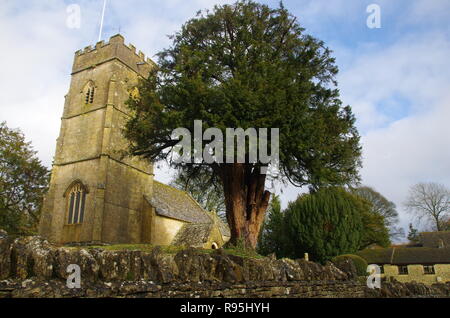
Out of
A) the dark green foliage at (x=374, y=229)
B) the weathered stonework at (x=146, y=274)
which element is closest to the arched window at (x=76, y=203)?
the weathered stonework at (x=146, y=274)

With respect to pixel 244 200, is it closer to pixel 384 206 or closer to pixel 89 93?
pixel 89 93

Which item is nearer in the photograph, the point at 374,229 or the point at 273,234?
the point at 273,234

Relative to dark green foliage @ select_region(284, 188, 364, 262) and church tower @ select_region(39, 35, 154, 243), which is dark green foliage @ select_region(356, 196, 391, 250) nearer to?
dark green foliage @ select_region(284, 188, 364, 262)

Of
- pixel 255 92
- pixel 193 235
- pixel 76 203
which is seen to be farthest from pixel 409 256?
pixel 76 203

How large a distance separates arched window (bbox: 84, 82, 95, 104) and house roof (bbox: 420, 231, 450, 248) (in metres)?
44.9

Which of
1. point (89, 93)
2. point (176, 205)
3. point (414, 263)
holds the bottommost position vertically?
point (414, 263)

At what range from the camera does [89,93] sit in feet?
103

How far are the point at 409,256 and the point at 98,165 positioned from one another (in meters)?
32.5

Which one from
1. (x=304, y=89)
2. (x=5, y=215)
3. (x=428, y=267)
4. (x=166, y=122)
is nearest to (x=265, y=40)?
(x=304, y=89)

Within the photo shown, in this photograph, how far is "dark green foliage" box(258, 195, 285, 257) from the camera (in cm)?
3541

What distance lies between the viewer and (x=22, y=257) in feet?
12.7

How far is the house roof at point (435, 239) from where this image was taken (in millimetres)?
44094

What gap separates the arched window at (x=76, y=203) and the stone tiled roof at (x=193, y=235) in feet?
25.8

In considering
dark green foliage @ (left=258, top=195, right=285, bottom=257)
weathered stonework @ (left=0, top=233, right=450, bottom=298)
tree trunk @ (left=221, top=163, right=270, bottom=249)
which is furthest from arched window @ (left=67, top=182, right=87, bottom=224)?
weathered stonework @ (left=0, top=233, right=450, bottom=298)
